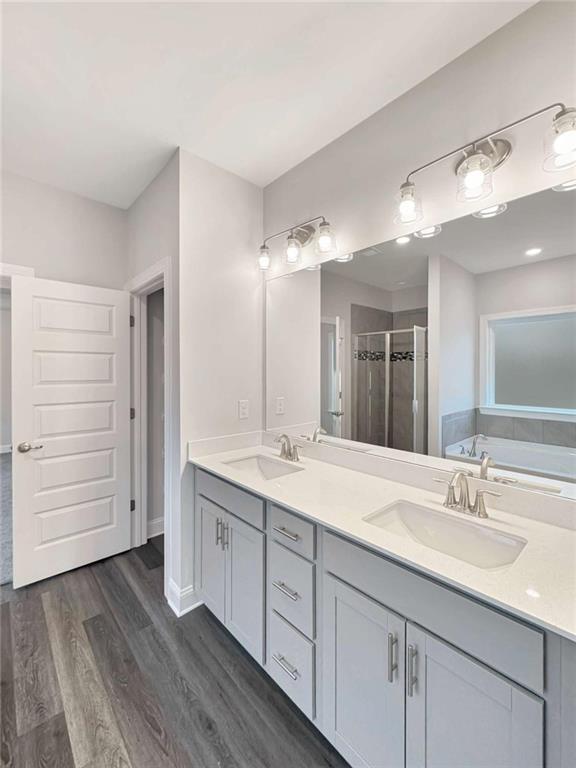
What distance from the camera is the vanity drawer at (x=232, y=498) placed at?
1496 millimetres

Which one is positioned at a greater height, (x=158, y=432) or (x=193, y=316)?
(x=193, y=316)

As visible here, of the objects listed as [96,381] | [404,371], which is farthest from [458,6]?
[96,381]

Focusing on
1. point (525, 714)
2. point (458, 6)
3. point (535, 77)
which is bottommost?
point (525, 714)

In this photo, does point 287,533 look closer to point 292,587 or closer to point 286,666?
point 292,587

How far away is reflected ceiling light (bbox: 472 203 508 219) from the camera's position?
4.22 ft

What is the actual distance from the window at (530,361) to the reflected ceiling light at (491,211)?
1.29 ft

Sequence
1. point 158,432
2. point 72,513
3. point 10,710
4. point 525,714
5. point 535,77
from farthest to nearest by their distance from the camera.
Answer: point 158,432
point 72,513
point 10,710
point 535,77
point 525,714

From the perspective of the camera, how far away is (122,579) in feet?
7.42

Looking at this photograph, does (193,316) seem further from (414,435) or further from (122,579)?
(122,579)

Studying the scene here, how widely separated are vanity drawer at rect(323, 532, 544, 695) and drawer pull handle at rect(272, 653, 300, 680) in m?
0.53

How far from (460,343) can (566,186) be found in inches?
24.5

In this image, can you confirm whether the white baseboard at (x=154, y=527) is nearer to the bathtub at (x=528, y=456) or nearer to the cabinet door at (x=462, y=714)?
the cabinet door at (x=462, y=714)

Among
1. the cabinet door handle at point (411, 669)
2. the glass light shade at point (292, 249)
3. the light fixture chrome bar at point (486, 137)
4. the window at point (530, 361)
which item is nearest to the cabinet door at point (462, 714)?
the cabinet door handle at point (411, 669)

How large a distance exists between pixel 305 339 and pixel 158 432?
1.62 metres
